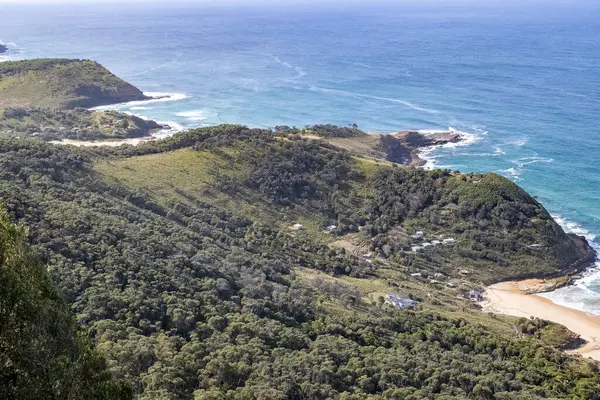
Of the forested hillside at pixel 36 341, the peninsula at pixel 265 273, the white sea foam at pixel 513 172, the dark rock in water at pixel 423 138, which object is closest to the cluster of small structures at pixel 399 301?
the peninsula at pixel 265 273

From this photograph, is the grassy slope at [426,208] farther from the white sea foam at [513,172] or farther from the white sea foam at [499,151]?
the white sea foam at [499,151]

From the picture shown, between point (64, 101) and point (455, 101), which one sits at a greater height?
point (455, 101)

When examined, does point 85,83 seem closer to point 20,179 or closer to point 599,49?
point 20,179

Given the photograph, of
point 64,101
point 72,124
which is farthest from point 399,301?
point 64,101

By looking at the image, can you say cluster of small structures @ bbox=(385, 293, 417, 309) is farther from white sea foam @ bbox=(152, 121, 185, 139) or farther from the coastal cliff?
white sea foam @ bbox=(152, 121, 185, 139)

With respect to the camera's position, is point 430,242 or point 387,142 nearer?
point 430,242

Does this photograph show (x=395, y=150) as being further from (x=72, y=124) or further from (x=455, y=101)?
(x=72, y=124)

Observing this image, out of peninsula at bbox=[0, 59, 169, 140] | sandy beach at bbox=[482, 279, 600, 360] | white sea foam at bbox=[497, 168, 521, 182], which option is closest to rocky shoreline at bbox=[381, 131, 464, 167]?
white sea foam at bbox=[497, 168, 521, 182]
